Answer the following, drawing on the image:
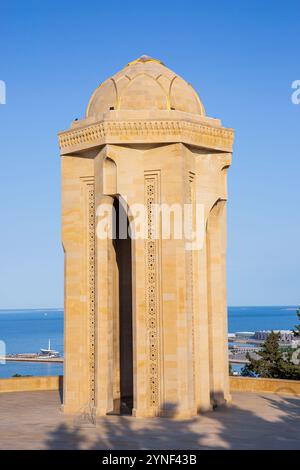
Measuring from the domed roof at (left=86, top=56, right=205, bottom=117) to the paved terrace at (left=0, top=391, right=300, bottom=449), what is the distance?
8291 millimetres

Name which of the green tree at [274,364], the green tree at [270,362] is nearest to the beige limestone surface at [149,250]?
the green tree at [274,364]

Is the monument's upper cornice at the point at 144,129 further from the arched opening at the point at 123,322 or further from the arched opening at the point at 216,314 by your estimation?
the arched opening at the point at 123,322

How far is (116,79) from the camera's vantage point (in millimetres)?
18297

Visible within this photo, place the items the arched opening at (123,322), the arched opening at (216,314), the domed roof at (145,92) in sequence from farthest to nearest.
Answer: the arched opening at (123,322), the arched opening at (216,314), the domed roof at (145,92)

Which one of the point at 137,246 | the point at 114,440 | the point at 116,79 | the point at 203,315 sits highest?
the point at 116,79

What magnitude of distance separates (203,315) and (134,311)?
83.9 inches

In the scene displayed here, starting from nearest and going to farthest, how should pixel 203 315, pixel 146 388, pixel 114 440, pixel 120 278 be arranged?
1. pixel 114 440
2. pixel 146 388
3. pixel 203 315
4. pixel 120 278

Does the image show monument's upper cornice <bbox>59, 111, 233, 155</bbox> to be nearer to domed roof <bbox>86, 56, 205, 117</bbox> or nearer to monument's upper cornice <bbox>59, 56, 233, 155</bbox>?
monument's upper cornice <bbox>59, 56, 233, 155</bbox>

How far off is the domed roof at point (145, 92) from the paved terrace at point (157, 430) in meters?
8.29

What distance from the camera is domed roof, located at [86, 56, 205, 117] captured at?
17734 mm

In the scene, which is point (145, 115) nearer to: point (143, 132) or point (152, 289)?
point (143, 132)

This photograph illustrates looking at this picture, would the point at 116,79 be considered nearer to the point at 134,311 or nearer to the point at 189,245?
the point at 189,245

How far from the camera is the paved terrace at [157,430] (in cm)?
1319
